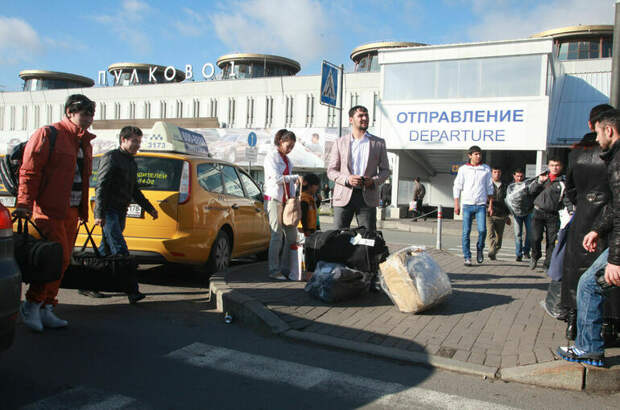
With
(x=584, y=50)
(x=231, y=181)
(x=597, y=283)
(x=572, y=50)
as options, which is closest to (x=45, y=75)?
(x=572, y=50)

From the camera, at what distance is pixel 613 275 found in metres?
3.27

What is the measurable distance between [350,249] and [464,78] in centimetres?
1834

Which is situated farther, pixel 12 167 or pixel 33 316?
pixel 12 167

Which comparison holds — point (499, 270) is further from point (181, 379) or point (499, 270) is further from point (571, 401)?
point (181, 379)

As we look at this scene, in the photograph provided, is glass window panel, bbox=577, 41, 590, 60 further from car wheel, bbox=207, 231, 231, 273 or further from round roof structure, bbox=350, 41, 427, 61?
car wheel, bbox=207, 231, 231, 273

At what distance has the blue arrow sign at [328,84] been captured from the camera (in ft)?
55.6

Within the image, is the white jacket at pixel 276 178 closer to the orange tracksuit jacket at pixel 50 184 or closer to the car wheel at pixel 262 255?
the car wheel at pixel 262 255

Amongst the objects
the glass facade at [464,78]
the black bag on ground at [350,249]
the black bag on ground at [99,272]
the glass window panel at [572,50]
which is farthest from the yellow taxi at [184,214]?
the glass window panel at [572,50]

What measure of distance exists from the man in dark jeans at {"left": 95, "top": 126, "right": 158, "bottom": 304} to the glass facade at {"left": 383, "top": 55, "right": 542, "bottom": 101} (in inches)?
741

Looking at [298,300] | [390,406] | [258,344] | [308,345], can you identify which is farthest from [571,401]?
[298,300]

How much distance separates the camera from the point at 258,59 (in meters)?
56.8

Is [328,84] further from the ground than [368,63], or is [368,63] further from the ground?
[368,63]


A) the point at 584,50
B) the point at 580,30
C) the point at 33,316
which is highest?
the point at 580,30

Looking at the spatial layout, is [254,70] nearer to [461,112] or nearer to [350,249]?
[461,112]
